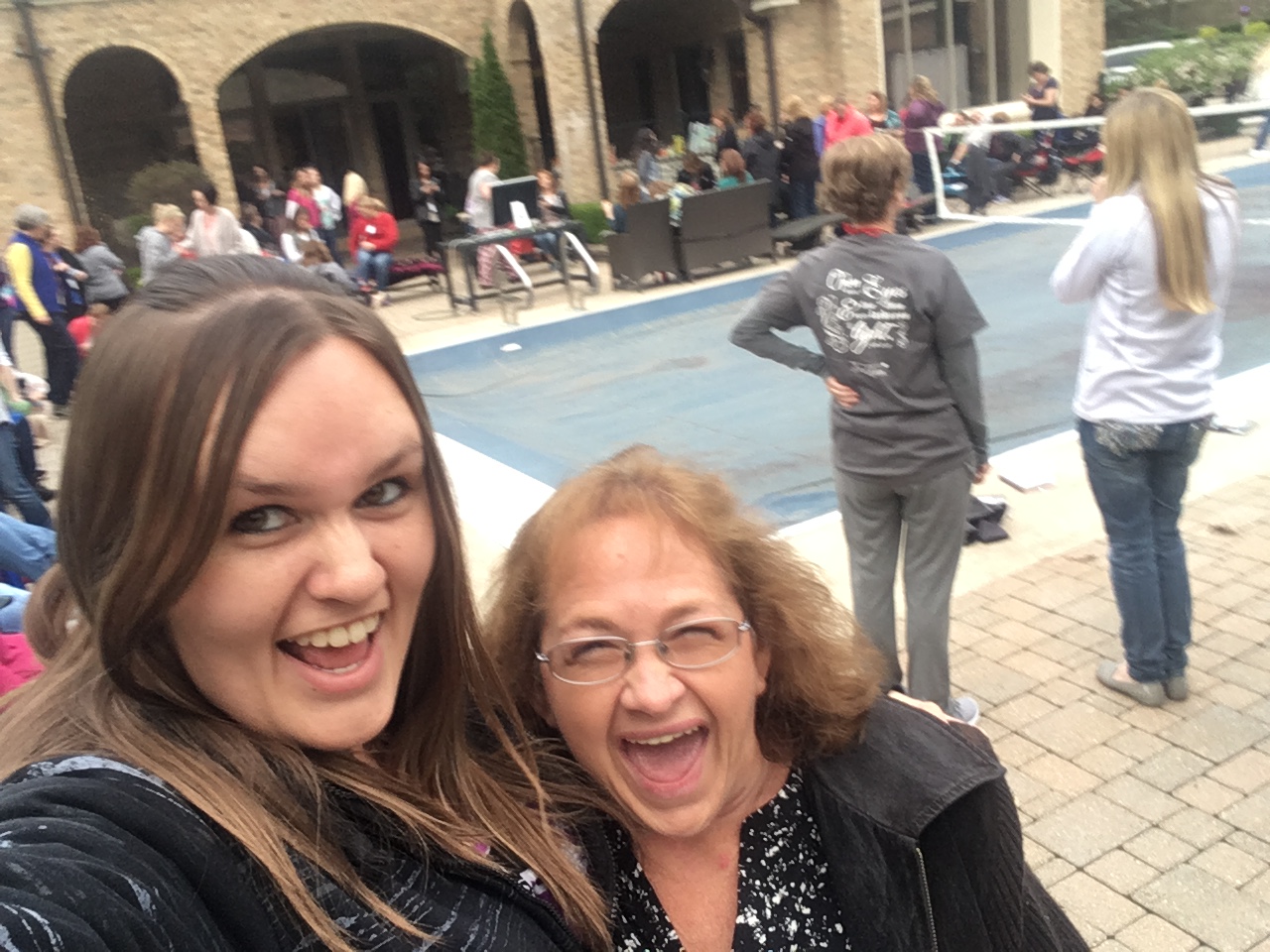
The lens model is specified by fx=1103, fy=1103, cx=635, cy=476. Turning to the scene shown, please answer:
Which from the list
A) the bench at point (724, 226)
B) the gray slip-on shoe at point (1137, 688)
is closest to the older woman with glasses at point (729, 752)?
the gray slip-on shoe at point (1137, 688)

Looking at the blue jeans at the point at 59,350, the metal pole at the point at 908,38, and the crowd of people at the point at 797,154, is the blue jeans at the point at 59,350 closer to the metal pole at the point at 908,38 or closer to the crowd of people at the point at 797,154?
the crowd of people at the point at 797,154

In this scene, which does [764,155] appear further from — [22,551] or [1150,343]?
[22,551]

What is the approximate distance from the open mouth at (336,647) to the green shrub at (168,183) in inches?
785

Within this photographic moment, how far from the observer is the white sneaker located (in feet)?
12.4

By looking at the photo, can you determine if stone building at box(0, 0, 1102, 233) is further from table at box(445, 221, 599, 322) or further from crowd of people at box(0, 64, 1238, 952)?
crowd of people at box(0, 64, 1238, 952)

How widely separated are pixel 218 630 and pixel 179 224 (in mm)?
12290

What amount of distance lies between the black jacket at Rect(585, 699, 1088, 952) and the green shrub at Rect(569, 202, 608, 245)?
16.9 metres

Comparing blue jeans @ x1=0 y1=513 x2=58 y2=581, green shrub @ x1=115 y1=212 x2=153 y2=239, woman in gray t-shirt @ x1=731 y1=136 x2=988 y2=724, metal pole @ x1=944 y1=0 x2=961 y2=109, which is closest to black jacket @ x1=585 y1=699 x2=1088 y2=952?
woman in gray t-shirt @ x1=731 y1=136 x2=988 y2=724

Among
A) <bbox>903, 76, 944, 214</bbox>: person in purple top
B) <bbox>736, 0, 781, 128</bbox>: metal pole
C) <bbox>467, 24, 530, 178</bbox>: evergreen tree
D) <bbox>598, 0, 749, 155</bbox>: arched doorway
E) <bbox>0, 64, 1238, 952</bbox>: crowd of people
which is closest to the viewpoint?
<bbox>0, 64, 1238, 952</bbox>: crowd of people

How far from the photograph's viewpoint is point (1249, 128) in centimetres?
812

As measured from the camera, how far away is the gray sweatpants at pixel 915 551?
141 inches

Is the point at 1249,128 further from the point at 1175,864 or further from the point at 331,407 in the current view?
the point at 331,407

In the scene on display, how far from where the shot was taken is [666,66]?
2475cm

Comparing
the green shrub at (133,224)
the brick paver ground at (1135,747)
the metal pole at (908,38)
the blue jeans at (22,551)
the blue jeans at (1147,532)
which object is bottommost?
the brick paver ground at (1135,747)
